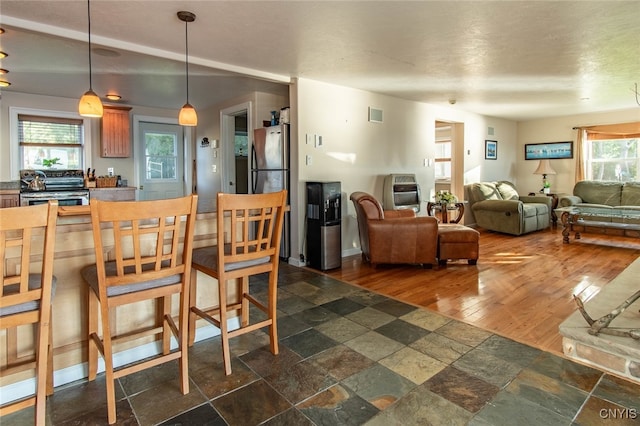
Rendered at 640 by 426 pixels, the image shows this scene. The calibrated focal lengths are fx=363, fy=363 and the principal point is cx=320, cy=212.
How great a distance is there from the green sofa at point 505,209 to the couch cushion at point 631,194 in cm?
110

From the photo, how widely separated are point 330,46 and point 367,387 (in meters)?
2.75

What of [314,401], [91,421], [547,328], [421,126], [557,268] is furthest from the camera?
[421,126]

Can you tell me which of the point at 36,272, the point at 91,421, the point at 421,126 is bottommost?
the point at 91,421

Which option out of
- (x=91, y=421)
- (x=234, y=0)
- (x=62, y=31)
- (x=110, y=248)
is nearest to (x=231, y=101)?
(x=62, y=31)

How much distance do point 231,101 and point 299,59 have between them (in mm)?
2189

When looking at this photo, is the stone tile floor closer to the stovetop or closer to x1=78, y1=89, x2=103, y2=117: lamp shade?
x1=78, y1=89, x2=103, y2=117: lamp shade

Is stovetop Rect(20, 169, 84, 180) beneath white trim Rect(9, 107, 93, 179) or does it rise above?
beneath

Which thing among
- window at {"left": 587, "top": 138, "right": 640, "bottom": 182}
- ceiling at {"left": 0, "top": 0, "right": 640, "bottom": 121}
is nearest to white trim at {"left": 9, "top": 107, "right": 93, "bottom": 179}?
ceiling at {"left": 0, "top": 0, "right": 640, "bottom": 121}

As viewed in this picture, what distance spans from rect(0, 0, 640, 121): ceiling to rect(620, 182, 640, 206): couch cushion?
2102 millimetres

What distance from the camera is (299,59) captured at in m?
3.59

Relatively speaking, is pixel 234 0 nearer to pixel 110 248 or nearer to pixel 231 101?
pixel 110 248

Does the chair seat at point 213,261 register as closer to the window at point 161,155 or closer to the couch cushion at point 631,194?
the window at point 161,155

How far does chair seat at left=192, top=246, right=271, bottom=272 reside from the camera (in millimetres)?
2086

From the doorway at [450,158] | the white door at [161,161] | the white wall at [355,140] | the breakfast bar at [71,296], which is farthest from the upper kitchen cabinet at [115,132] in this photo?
the doorway at [450,158]
